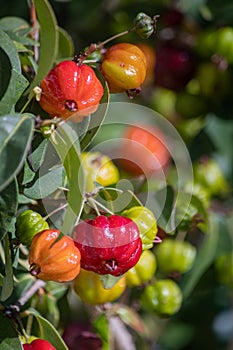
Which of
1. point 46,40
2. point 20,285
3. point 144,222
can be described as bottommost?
point 20,285

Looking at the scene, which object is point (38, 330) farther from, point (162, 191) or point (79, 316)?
point (79, 316)

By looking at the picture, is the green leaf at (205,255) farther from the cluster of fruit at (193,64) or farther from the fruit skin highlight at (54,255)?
the fruit skin highlight at (54,255)

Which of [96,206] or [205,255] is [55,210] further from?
[205,255]

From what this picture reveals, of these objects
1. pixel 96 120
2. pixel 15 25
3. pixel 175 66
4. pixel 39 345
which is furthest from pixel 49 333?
pixel 175 66

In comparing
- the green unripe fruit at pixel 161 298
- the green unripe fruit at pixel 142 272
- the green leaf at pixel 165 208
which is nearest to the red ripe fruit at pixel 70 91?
the green leaf at pixel 165 208

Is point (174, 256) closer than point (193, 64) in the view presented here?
Yes

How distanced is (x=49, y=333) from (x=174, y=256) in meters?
0.49

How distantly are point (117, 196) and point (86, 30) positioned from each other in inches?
38.6

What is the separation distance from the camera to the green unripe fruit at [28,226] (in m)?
0.95

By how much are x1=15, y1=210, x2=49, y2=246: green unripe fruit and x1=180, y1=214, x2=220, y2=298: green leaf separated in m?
0.67

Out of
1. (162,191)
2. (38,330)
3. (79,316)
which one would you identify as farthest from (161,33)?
(38,330)

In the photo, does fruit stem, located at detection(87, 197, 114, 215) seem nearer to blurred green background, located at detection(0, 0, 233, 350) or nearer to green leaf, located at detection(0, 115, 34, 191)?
green leaf, located at detection(0, 115, 34, 191)

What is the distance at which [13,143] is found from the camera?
32.8 inches

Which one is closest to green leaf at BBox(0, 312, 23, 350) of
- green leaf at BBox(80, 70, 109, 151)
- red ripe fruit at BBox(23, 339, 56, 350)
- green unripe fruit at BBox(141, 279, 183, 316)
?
red ripe fruit at BBox(23, 339, 56, 350)
